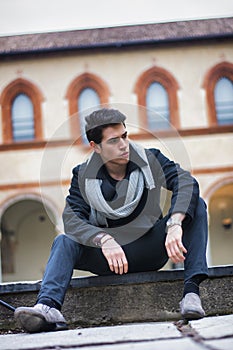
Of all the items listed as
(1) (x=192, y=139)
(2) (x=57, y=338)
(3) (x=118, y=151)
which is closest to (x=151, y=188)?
(3) (x=118, y=151)

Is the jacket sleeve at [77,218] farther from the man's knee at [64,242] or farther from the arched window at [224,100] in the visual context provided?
the arched window at [224,100]

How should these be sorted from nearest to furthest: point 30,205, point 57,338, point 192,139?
point 57,338 < point 192,139 < point 30,205

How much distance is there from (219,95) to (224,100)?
0.56ft

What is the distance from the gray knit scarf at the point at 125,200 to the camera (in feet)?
11.2

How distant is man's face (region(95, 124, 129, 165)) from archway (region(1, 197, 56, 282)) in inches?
575

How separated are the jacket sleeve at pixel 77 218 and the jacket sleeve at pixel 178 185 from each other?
386 mm

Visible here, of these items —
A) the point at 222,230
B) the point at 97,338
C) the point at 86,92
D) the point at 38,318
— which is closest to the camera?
the point at 97,338

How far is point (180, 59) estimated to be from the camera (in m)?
17.3

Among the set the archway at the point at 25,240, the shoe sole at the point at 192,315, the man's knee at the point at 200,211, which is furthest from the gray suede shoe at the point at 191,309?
the archway at the point at 25,240

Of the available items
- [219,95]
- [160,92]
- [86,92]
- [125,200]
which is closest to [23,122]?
[86,92]

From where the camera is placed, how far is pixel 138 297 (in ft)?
11.7

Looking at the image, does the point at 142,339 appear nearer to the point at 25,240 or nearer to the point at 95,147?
the point at 95,147

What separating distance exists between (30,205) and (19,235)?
859 mm

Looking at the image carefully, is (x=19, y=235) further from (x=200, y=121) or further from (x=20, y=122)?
(x=200, y=121)
